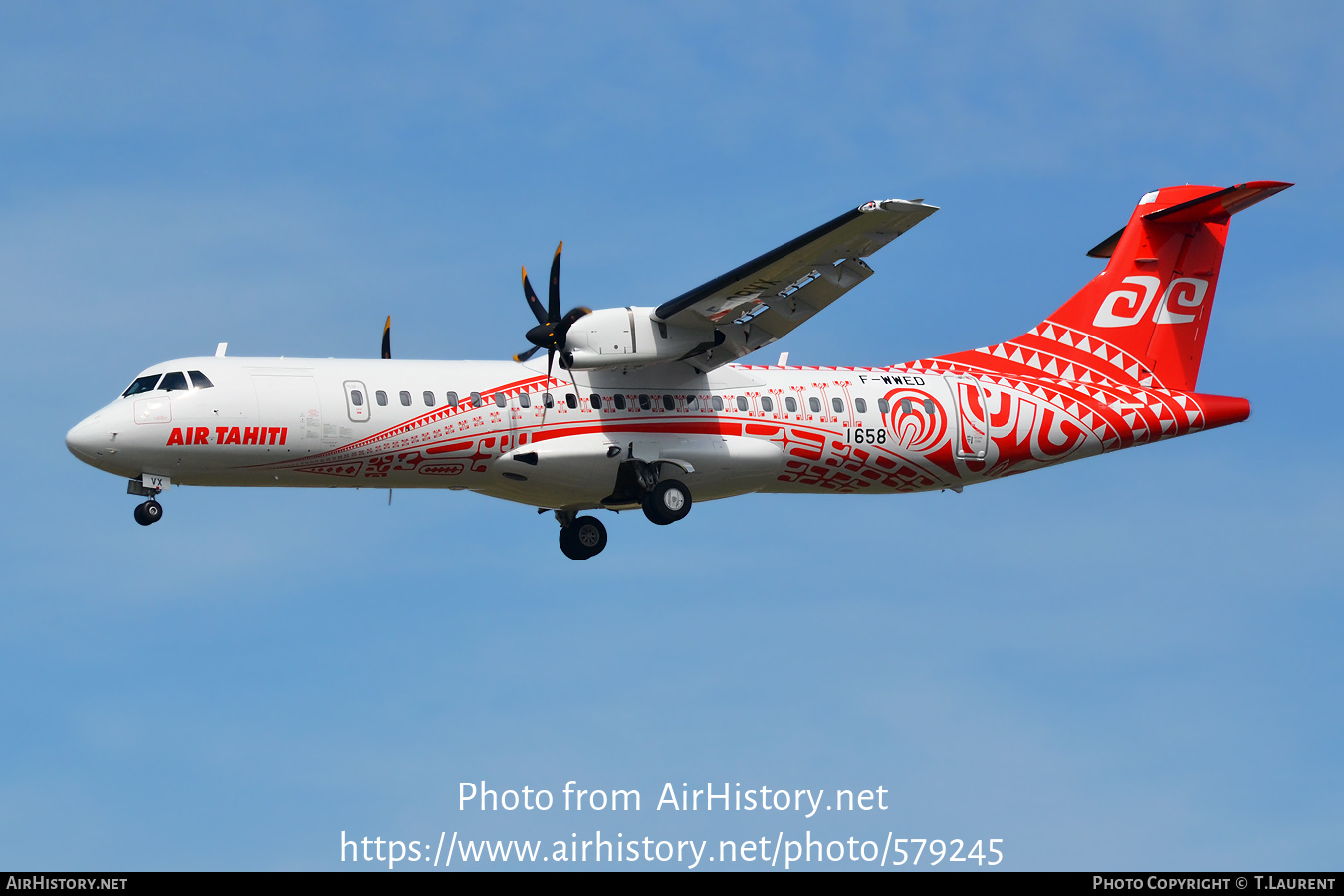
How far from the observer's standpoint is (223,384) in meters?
23.5

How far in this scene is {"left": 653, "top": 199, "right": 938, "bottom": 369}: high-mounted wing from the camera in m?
22.7

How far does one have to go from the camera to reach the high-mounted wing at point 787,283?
22703 mm

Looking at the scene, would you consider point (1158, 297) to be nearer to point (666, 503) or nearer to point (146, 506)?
point (666, 503)

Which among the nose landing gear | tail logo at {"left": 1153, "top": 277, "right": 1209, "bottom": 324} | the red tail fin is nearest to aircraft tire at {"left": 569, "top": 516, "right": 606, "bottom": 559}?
the nose landing gear

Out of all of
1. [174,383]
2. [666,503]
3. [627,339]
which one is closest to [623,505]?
[666,503]

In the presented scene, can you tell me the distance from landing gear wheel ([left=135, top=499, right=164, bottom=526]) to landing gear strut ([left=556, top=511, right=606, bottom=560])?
6858 mm

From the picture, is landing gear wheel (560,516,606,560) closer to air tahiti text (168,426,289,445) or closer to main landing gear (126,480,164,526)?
air tahiti text (168,426,289,445)

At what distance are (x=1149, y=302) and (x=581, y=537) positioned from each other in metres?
11.2

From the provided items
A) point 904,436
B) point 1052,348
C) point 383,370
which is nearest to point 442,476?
point 383,370

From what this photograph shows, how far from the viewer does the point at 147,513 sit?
23.1 meters

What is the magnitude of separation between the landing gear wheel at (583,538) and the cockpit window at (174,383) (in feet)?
22.7
